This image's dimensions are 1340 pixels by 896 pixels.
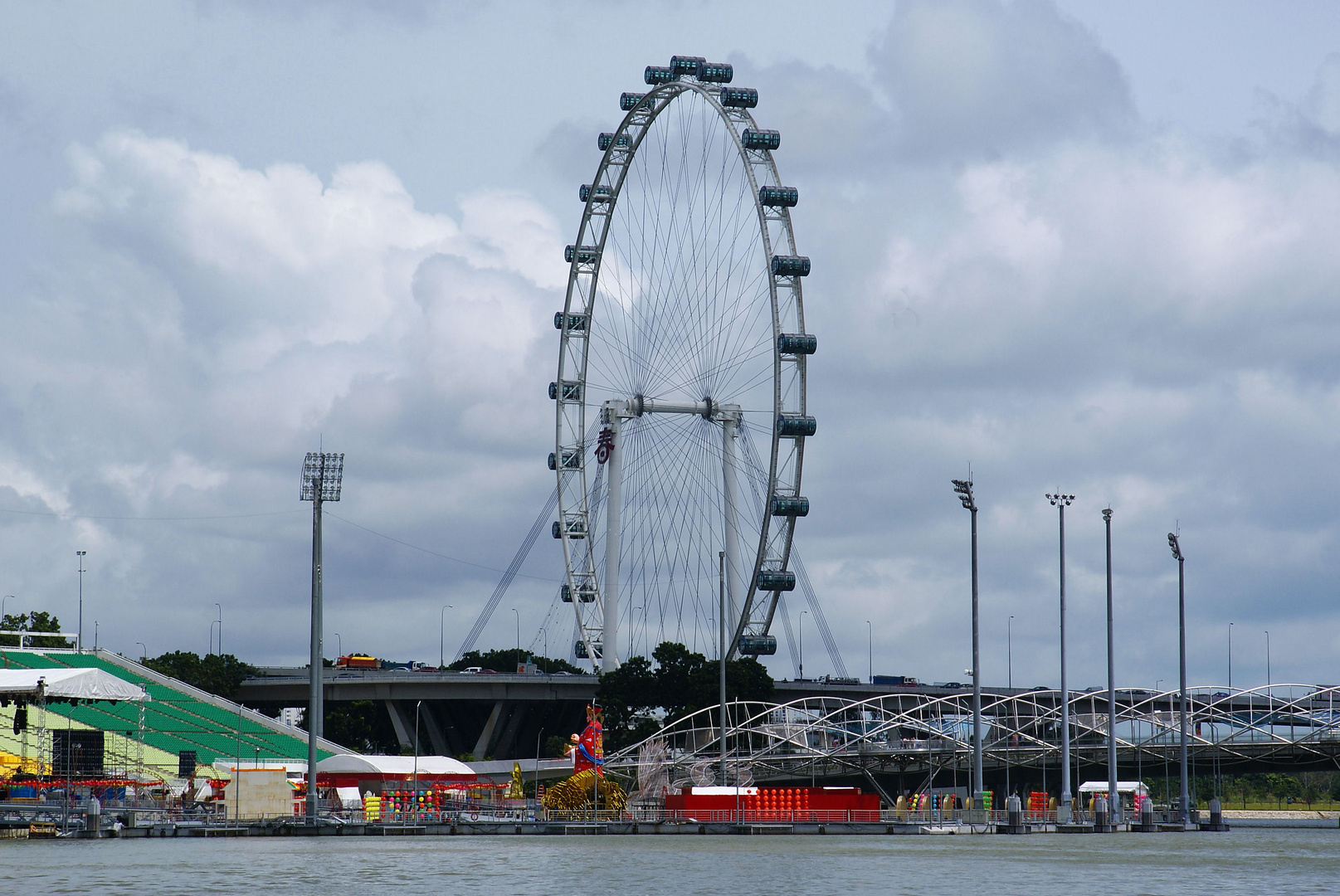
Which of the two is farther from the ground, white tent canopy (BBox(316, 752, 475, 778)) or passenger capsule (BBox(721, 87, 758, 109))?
passenger capsule (BBox(721, 87, 758, 109))

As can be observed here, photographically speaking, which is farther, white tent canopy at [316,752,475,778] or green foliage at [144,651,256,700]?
green foliage at [144,651,256,700]

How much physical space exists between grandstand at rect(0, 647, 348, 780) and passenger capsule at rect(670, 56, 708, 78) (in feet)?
153

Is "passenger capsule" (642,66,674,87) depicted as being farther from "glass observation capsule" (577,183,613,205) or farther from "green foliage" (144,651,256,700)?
"green foliage" (144,651,256,700)

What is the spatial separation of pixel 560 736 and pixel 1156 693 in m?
62.8

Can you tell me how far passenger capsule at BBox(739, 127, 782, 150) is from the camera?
4166 inches

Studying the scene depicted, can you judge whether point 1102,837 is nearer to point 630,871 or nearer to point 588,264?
point 630,871

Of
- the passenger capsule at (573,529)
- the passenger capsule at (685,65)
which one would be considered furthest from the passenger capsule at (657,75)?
the passenger capsule at (573,529)

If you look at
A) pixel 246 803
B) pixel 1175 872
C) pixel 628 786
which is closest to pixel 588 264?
pixel 628 786

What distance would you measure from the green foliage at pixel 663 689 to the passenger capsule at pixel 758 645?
950cm

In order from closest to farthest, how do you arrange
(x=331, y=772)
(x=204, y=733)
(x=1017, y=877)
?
(x=1017, y=877) → (x=331, y=772) → (x=204, y=733)

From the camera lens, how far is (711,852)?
6444 cm

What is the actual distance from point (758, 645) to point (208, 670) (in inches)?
1957

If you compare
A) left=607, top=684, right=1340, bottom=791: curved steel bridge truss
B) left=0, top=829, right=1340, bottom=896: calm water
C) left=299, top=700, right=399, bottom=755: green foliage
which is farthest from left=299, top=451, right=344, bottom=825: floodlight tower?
left=299, top=700, right=399, bottom=755: green foliage

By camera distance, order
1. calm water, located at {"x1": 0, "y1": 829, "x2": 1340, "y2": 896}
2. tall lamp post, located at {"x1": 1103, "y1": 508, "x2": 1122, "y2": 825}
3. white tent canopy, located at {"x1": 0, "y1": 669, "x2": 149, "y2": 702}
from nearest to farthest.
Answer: calm water, located at {"x1": 0, "y1": 829, "x2": 1340, "y2": 896} → white tent canopy, located at {"x1": 0, "y1": 669, "x2": 149, "y2": 702} → tall lamp post, located at {"x1": 1103, "y1": 508, "x2": 1122, "y2": 825}
